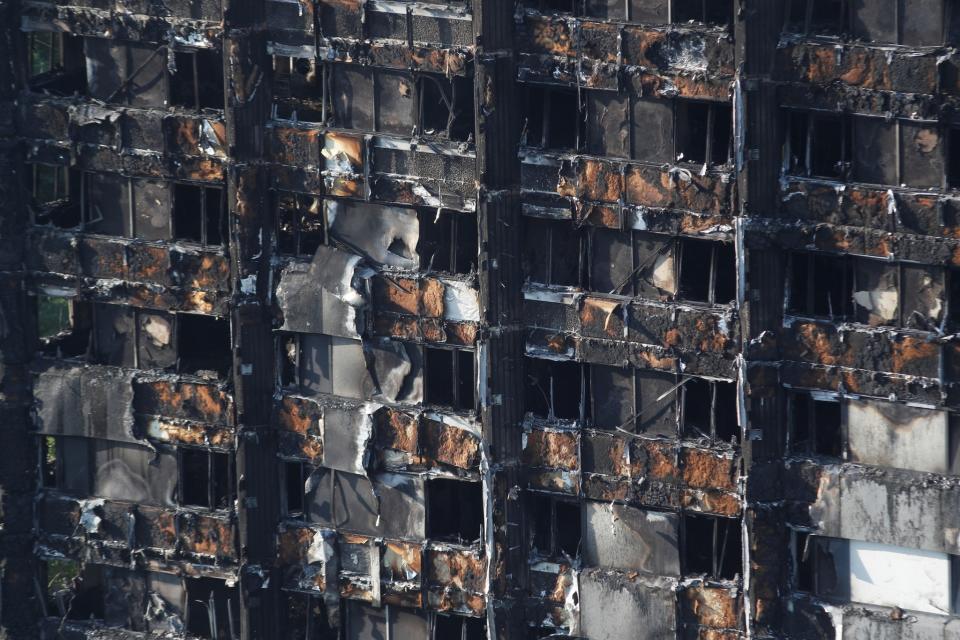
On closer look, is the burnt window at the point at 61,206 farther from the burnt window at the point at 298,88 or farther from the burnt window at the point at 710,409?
the burnt window at the point at 710,409

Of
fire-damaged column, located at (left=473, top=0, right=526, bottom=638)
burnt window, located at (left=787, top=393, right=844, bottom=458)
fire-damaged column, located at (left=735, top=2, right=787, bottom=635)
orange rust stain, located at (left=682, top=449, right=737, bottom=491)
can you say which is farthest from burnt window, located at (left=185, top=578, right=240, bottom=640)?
burnt window, located at (left=787, top=393, right=844, bottom=458)

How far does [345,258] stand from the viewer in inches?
1374

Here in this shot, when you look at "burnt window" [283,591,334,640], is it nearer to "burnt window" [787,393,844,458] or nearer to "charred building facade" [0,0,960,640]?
"charred building facade" [0,0,960,640]

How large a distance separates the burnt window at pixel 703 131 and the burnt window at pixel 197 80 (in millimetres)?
8516

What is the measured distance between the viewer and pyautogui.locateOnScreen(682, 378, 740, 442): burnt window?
110 feet

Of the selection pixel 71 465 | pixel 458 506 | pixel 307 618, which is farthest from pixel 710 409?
pixel 71 465

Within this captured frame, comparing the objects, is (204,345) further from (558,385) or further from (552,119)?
(552,119)

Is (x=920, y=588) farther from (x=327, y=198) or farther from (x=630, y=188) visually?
(x=327, y=198)

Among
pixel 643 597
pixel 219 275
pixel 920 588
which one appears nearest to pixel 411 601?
pixel 643 597

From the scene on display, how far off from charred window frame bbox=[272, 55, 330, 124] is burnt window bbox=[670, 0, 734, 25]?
21.1ft

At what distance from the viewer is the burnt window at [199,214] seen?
35.9 meters

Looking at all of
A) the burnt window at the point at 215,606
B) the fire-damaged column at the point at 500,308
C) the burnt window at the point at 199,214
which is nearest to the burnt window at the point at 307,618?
the burnt window at the point at 215,606

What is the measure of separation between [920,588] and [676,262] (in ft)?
22.1

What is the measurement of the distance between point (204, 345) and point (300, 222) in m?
3.34
